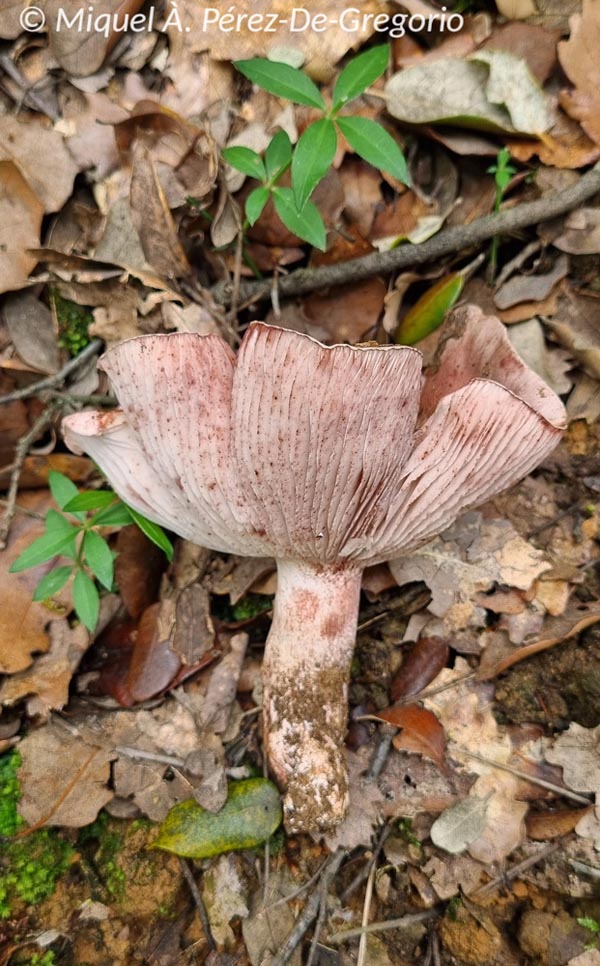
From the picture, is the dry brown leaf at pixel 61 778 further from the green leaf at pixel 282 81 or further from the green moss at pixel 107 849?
the green leaf at pixel 282 81

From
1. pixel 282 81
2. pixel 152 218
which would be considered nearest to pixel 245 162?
pixel 282 81

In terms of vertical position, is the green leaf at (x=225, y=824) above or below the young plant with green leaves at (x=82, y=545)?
below

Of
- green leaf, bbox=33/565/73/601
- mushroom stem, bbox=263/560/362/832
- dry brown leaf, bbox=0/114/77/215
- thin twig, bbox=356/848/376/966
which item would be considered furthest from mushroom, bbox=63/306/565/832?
dry brown leaf, bbox=0/114/77/215

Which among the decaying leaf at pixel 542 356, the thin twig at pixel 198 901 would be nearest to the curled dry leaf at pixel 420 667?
the thin twig at pixel 198 901

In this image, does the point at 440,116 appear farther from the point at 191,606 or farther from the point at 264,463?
the point at 191,606

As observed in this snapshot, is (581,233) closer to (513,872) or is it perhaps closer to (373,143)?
(373,143)
